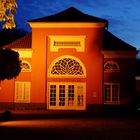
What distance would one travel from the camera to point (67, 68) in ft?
126

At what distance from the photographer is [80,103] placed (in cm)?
3812

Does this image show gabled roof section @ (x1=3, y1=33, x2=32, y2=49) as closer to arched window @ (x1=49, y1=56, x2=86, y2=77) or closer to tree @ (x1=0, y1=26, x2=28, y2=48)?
arched window @ (x1=49, y1=56, x2=86, y2=77)

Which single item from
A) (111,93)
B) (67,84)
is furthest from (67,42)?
(111,93)

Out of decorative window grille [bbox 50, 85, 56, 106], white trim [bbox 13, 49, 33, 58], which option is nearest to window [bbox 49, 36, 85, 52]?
white trim [bbox 13, 49, 33, 58]

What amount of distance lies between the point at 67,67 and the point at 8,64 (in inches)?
278

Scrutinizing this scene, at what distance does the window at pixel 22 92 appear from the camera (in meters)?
38.7

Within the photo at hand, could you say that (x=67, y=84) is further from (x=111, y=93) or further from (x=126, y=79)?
(x=126, y=79)

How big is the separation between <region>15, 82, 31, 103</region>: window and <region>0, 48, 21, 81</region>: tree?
18.4ft

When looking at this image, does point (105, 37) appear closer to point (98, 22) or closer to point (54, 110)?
point (98, 22)

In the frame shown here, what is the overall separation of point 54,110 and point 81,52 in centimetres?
502

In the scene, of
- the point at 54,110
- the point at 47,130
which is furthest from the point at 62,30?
the point at 47,130

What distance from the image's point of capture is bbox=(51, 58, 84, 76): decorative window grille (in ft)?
125

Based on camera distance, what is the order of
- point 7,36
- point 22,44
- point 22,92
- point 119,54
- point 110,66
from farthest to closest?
1. point 7,36
2. point 22,44
3. point 22,92
4. point 110,66
5. point 119,54

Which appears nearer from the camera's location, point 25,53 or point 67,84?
point 67,84
